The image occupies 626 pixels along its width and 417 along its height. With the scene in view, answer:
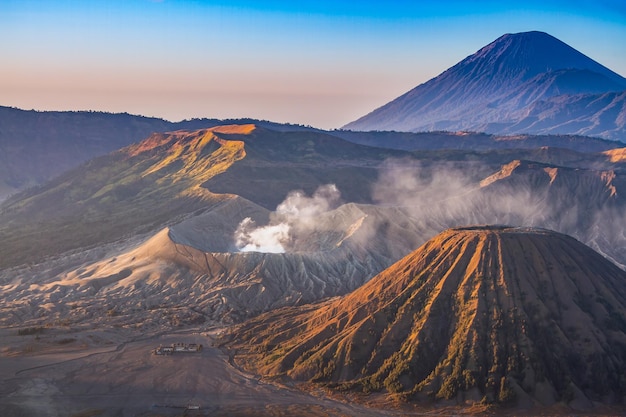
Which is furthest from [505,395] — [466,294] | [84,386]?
[84,386]

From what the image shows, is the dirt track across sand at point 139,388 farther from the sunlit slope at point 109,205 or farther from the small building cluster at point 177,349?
the sunlit slope at point 109,205

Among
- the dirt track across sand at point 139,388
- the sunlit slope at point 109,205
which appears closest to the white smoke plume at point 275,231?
the sunlit slope at point 109,205

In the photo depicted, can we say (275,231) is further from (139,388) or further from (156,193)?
(139,388)

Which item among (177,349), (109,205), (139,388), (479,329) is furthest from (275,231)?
(109,205)

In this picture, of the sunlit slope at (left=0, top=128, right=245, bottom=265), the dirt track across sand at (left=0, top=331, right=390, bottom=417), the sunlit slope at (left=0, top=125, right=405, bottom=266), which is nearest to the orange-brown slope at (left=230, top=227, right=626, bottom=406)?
the dirt track across sand at (left=0, top=331, right=390, bottom=417)

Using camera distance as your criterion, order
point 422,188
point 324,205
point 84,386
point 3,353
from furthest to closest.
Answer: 1. point 422,188
2. point 324,205
3. point 3,353
4. point 84,386

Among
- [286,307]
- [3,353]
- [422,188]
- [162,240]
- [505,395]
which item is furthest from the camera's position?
[422,188]

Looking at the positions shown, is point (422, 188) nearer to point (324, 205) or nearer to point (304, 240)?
point (324, 205)
